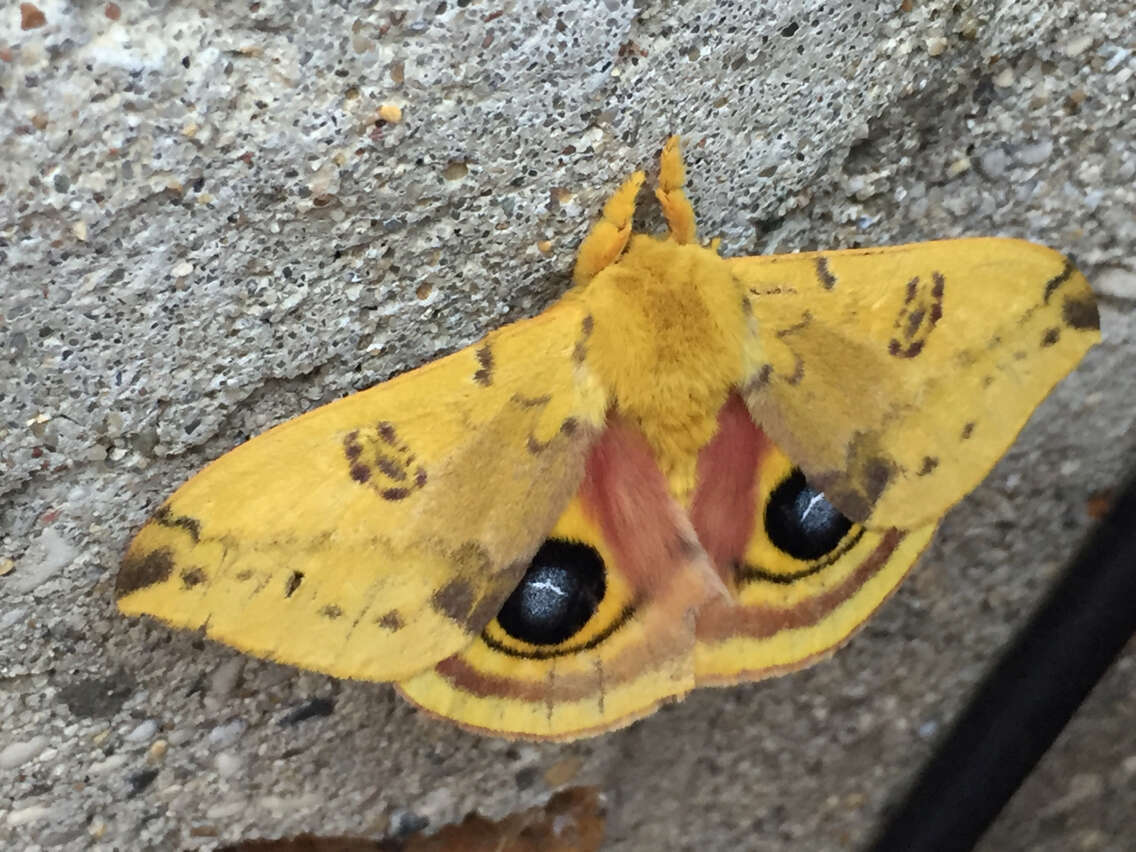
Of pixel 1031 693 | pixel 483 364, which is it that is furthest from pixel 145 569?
pixel 1031 693

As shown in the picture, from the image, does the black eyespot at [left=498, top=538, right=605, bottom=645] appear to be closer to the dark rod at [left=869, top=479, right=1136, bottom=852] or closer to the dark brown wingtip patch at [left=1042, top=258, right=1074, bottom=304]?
the dark brown wingtip patch at [left=1042, top=258, right=1074, bottom=304]

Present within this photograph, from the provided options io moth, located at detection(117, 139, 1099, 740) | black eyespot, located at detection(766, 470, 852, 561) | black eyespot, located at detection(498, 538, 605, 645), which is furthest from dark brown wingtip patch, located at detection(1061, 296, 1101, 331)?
black eyespot, located at detection(498, 538, 605, 645)

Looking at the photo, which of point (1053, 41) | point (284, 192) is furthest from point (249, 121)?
point (1053, 41)

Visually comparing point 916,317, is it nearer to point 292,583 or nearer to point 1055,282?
point 1055,282

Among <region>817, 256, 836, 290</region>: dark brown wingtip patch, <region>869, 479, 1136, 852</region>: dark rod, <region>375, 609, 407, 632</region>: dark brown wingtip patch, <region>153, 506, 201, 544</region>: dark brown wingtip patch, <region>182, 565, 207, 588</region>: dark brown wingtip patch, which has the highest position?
<region>817, 256, 836, 290</region>: dark brown wingtip patch

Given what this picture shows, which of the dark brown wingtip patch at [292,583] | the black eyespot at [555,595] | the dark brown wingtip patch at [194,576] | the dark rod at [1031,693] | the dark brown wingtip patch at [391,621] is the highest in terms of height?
the dark brown wingtip patch at [194,576]

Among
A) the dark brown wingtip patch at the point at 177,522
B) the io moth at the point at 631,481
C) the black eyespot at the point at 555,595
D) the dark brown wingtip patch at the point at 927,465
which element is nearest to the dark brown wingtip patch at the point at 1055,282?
the io moth at the point at 631,481

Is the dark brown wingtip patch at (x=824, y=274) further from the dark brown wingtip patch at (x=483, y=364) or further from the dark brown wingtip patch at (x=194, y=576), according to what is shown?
the dark brown wingtip patch at (x=194, y=576)
